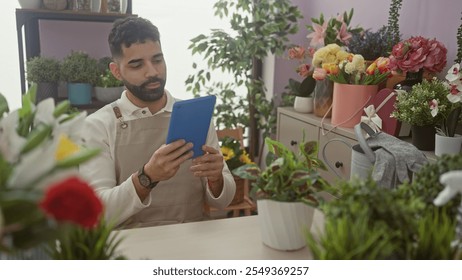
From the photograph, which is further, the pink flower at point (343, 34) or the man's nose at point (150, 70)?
the pink flower at point (343, 34)

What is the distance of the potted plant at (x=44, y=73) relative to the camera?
1827 millimetres

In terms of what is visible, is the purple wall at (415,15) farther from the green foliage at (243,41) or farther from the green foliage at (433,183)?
the green foliage at (433,183)

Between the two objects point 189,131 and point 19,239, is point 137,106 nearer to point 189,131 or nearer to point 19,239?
point 189,131

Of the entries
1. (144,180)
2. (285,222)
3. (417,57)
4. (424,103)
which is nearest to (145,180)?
(144,180)

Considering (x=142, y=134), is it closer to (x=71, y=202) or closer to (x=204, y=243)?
(x=204, y=243)

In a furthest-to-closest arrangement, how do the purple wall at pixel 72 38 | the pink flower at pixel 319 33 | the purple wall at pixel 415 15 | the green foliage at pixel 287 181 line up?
the purple wall at pixel 72 38, the pink flower at pixel 319 33, the purple wall at pixel 415 15, the green foliage at pixel 287 181

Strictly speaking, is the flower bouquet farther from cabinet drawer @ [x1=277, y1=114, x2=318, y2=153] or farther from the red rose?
the red rose

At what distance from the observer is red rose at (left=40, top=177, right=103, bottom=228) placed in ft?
1.18

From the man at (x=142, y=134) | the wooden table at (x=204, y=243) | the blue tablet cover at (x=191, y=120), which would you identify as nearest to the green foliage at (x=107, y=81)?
the man at (x=142, y=134)

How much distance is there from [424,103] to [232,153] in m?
1.02

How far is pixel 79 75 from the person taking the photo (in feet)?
6.38

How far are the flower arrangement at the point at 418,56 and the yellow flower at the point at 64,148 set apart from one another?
1.20m

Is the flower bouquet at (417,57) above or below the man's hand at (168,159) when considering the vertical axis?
above
